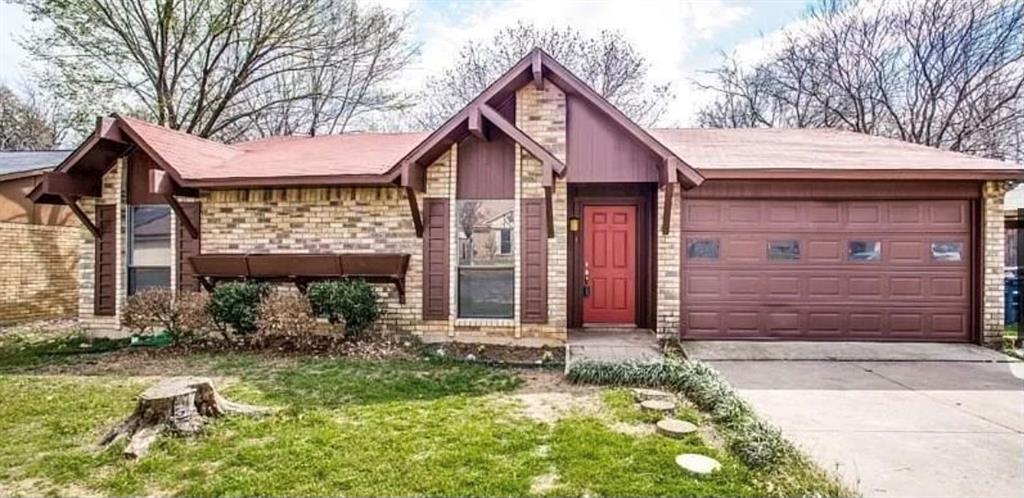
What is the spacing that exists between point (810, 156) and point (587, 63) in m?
13.5

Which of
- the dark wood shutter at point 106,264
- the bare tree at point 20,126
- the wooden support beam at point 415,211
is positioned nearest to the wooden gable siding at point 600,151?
the wooden support beam at point 415,211

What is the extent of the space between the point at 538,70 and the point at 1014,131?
17.0 meters

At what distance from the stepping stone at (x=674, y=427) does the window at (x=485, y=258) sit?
3924 millimetres

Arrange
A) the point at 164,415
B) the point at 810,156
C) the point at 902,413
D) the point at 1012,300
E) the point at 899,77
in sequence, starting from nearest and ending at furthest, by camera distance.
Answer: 1. the point at 164,415
2. the point at 902,413
3. the point at 810,156
4. the point at 1012,300
5. the point at 899,77

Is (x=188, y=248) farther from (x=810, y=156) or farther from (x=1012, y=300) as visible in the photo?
(x=1012, y=300)

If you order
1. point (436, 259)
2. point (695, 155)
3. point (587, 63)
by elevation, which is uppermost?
point (587, 63)

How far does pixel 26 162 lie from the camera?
1272 cm

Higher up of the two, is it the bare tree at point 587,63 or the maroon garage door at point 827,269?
the bare tree at point 587,63

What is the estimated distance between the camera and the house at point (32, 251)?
447 inches

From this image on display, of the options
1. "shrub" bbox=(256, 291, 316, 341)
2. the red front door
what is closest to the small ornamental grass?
the red front door

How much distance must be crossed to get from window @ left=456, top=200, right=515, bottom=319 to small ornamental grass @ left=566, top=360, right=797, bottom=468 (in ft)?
7.18

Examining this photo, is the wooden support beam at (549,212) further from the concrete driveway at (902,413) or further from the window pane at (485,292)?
the concrete driveway at (902,413)

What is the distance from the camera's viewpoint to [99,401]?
536 cm

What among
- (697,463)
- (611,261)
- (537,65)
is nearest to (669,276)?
(611,261)
